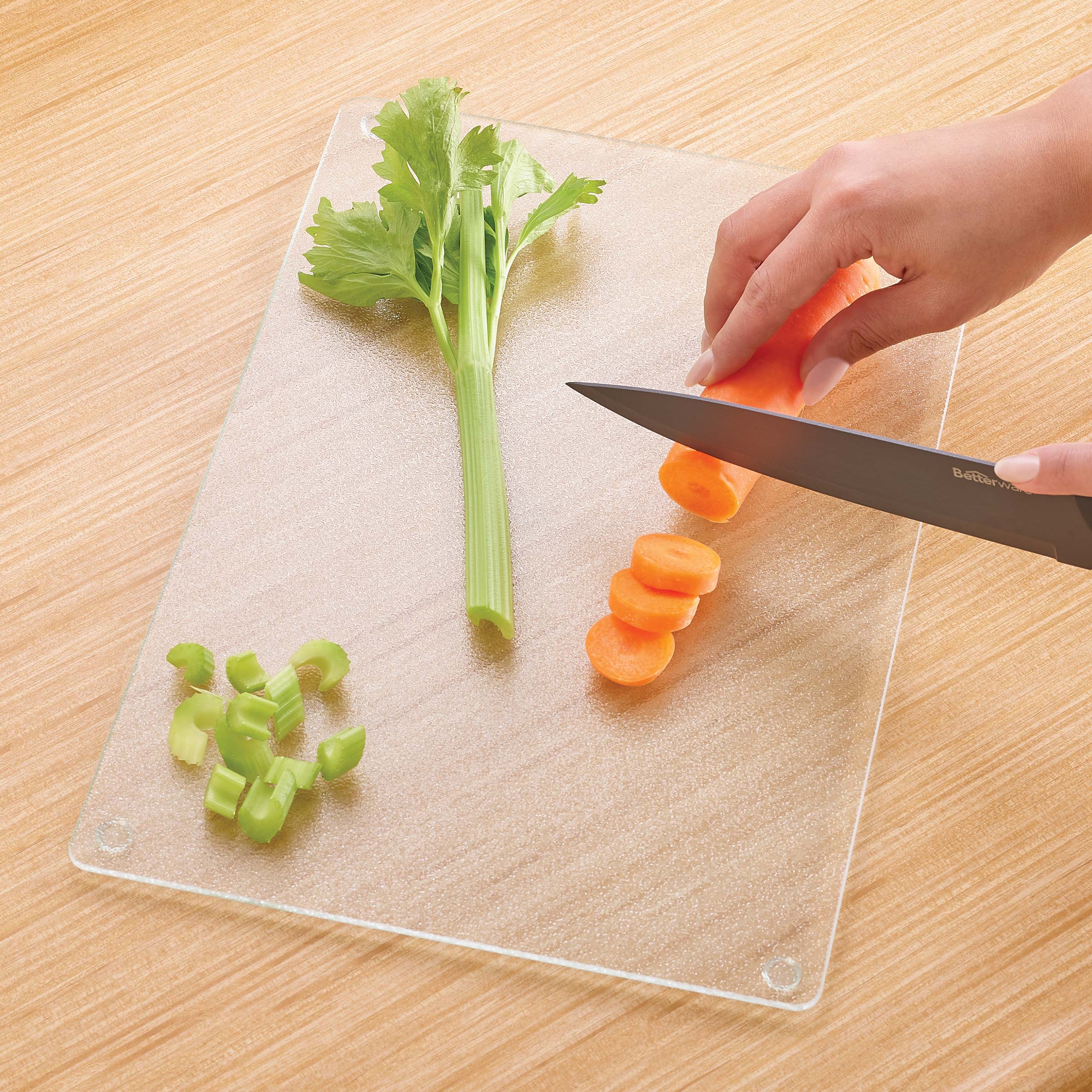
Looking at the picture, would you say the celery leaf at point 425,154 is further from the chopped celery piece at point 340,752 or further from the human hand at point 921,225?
the chopped celery piece at point 340,752

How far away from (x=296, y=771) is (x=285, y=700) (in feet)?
0.26

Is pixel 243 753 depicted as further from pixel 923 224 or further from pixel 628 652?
pixel 923 224

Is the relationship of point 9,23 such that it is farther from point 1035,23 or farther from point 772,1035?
point 772,1035

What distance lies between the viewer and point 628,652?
4.25 feet

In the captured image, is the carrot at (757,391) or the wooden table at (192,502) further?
the carrot at (757,391)

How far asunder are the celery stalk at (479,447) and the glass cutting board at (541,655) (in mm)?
34

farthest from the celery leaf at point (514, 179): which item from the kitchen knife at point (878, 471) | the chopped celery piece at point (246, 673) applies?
the chopped celery piece at point (246, 673)

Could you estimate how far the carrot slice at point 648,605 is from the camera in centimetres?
128

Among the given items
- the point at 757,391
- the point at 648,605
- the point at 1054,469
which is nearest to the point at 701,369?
the point at 757,391

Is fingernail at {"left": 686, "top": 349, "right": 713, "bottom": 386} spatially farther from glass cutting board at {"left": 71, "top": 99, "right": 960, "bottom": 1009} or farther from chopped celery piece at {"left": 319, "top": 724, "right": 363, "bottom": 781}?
chopped celery piece at {"left": 319, "top": 724, "right": 363, "bottom": 781}

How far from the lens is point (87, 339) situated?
5.32 ft

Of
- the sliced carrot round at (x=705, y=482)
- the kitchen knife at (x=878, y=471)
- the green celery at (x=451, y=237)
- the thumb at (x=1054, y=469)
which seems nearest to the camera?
the thumb at (x=1054, y=469)

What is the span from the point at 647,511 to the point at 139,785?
25.9 inches

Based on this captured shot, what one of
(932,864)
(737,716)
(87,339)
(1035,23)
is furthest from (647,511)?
(1035,23)
